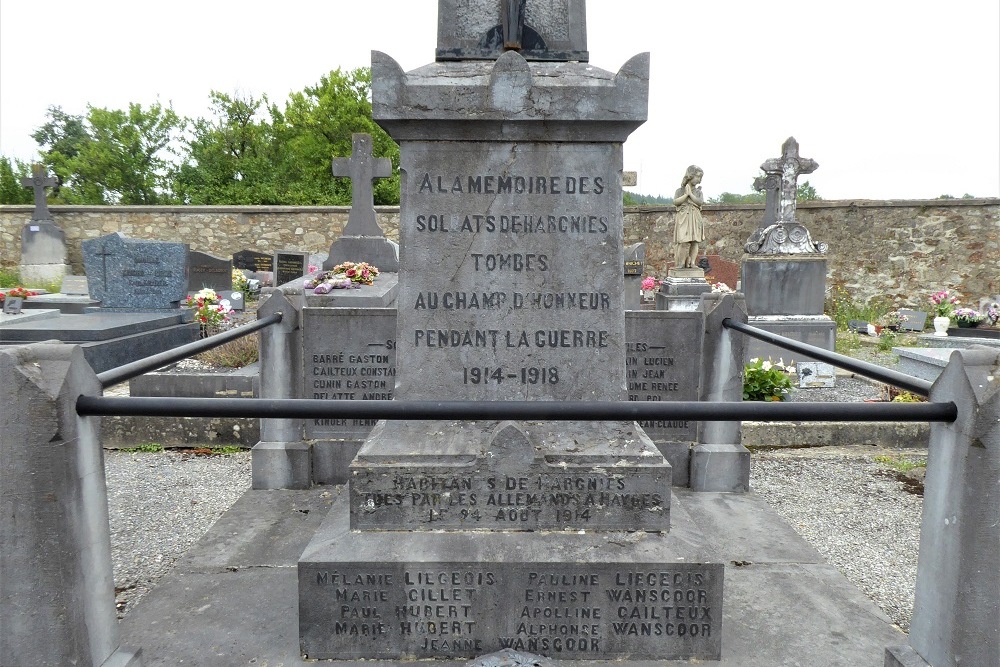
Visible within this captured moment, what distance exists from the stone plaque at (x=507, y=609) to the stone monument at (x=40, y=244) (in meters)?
19.6

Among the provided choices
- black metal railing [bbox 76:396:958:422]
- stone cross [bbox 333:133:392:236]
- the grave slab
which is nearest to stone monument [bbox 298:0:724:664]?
the grave slab

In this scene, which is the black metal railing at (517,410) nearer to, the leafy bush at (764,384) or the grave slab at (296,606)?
the grave slab at (296,606)

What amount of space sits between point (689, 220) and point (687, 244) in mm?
483

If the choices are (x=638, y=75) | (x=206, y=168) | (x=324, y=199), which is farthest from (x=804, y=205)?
(x=206, y=168)

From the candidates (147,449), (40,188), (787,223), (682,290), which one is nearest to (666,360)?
(147,449)

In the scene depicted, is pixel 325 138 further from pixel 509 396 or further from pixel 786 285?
pixel 509 396

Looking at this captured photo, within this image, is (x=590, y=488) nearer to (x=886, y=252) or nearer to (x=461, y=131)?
(x=461, y=131)

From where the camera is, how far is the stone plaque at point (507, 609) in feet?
7.25

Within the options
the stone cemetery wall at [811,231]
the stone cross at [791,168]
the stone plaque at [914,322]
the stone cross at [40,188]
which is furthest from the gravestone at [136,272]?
the stone plaque at [914,322]

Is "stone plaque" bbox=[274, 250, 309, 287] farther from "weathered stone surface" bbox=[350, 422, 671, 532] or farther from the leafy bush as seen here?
"weathered stone surface" bbox=[350, 422, 671, 532]

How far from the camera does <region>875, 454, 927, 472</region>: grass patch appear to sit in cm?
518

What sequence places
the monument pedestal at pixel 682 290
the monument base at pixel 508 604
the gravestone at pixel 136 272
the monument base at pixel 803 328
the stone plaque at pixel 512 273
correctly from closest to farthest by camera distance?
the monument base at pixel 508 604 → the stone plaque at pixel 512 273 → the gravestone at pixel 136 272 → the monument base at pixel 803 328 → the monument pedestal at pixel 682 290

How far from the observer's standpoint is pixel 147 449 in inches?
219

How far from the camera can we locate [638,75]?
2.37 meters
